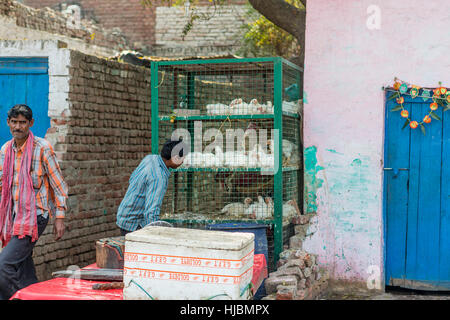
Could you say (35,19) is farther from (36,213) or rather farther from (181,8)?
(36,213)

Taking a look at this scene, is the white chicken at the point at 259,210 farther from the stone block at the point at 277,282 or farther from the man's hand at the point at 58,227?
the man's hand at the point at 58,227

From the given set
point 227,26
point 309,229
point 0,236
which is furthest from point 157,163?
point 227,26

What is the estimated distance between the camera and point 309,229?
6516 millimetres

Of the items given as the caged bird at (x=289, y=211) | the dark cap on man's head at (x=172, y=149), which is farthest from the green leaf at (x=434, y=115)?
the dark cap on man's head at (x=172, y=149)

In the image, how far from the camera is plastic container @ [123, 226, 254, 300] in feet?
11.9

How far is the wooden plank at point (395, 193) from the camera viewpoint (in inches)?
249

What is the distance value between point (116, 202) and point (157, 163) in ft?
11.0

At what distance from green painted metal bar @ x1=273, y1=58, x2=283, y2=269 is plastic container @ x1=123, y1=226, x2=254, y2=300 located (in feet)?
7.21

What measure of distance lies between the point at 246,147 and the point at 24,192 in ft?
8.44

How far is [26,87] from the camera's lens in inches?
273

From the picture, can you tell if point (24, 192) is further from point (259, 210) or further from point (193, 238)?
point (259, 210)

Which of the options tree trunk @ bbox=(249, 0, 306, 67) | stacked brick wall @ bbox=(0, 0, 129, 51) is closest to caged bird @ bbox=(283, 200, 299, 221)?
tree trunk @ bbox=(249, 0, 306, 67)

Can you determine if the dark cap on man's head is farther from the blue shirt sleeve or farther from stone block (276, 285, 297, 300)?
stone block (276, 285, 297, 300)

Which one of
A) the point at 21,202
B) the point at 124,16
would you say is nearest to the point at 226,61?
the point at 21,202
